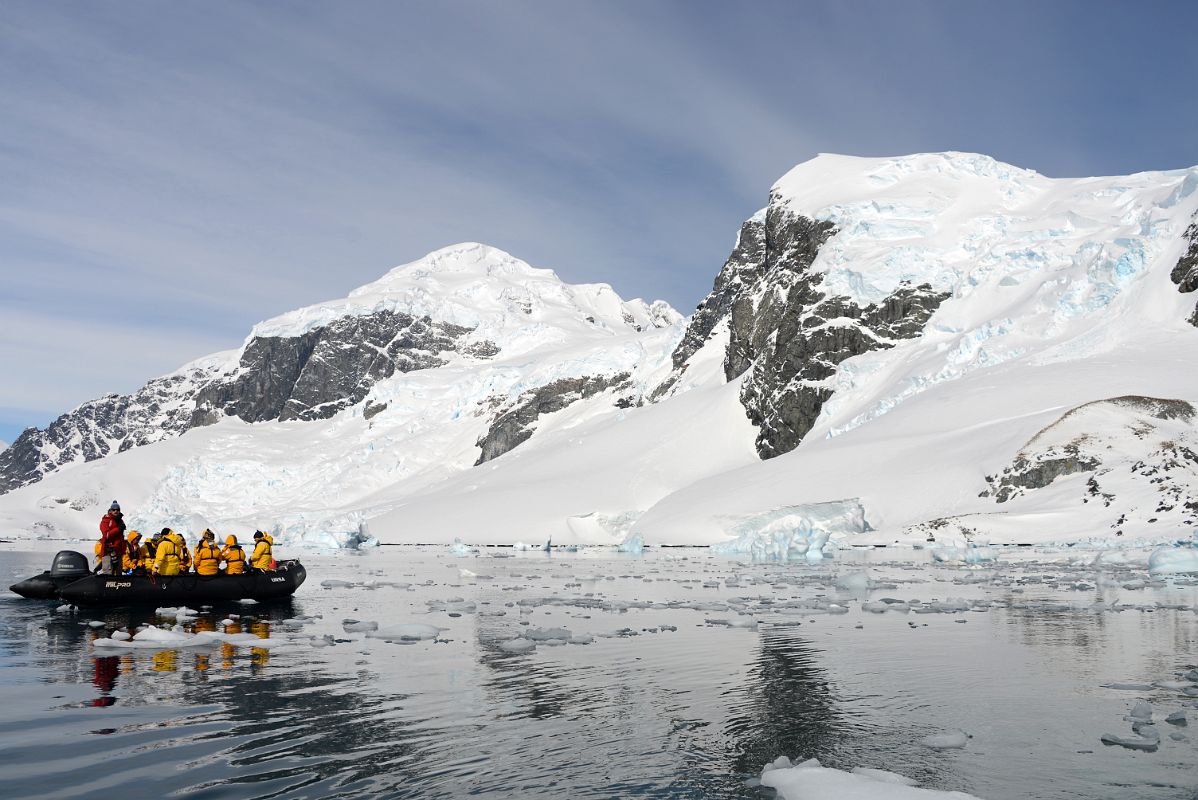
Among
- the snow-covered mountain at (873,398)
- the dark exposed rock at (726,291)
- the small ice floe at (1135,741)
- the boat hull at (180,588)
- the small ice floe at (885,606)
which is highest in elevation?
the dark exposed rock at (726,291)

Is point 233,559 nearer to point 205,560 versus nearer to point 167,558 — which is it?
point 205,560

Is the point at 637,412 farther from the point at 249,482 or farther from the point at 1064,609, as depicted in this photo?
the point at 1064,609

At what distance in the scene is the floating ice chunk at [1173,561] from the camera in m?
32.8

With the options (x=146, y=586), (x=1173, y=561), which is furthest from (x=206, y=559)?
(x=1173, y=561)

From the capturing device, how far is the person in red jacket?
24562 millimetres

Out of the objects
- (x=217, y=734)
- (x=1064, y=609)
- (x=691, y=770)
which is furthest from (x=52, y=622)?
(x=1064, y=609)

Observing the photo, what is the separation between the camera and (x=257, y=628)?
20.9 meters

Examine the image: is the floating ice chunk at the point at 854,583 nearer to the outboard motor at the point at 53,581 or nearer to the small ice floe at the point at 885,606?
the small ice floe at the point at 885,606

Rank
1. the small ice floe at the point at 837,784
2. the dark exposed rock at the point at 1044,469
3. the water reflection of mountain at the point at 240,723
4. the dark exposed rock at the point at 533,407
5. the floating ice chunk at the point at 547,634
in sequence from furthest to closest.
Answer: the dark exposed rock at the point at 533,407, the dark exposed rock at the point at 1044,469, the floating ice chunk at the point at 547,634, the water reflection of mountain at the point at 240,723, the small ice floe at the point at 837,784

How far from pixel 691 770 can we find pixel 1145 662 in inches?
385

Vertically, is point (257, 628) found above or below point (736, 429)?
below

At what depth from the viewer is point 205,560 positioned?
26641mm

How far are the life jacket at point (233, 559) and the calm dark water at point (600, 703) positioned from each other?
12.4 ft

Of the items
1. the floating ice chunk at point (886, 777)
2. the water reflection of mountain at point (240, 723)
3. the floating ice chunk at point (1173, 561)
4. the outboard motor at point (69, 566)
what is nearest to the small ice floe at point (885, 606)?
the water reflection of mountain at point (240, 723)
